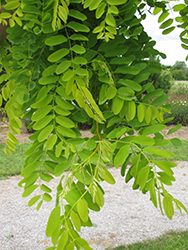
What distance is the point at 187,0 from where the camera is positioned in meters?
1.05

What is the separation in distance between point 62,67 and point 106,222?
10.4 ft

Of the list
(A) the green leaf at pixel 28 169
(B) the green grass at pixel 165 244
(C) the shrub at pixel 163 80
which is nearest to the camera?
(A) the green leaf at pixel 28 169

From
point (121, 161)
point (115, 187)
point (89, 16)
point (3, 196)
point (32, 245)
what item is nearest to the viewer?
point (121, 161)

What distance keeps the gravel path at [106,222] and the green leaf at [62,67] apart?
2659mm

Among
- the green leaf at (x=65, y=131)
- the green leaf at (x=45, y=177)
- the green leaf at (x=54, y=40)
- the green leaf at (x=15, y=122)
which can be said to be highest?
the green leaf at (x=54, y=40)

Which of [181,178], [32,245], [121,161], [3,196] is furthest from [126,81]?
[181,178]

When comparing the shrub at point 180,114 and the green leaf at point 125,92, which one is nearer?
the green leaf at point 125,92

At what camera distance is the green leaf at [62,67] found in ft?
2.46

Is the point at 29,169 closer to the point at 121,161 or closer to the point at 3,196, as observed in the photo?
the point at 121,161

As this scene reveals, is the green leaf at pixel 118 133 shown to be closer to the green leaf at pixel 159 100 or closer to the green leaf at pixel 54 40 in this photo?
the green leaf at pixel 159 100

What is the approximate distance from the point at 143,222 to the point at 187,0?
314cm

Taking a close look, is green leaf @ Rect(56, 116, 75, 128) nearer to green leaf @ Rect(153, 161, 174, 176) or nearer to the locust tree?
the locust tree

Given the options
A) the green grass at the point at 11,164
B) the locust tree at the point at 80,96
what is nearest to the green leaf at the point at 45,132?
the locust tree at the point at 80,96

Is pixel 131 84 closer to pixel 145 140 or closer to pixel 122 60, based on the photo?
pixel 122 60
